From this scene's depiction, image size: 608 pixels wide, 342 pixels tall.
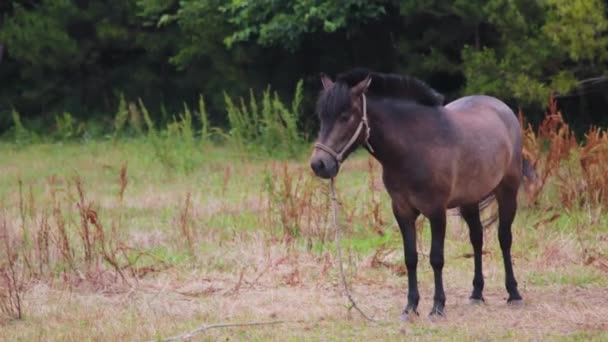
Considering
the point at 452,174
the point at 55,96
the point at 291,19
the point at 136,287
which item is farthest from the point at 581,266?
the point at 55,96

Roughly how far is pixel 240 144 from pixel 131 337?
9.63 meters

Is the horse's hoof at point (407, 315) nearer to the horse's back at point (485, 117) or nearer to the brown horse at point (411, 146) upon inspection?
the brown horse at point (411, 146)

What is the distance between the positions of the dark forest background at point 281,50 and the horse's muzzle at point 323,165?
29.0 ft

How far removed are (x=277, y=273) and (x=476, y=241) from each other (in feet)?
5.88

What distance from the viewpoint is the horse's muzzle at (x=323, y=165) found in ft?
23.2

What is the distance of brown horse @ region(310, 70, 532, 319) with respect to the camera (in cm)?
725

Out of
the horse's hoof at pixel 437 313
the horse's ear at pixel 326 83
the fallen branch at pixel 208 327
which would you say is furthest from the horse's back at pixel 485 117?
the fallen branch at pixel 208 327

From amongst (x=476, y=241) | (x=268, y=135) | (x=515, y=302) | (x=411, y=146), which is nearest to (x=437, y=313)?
(x=515, y=302)

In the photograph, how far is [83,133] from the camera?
23.5 metres

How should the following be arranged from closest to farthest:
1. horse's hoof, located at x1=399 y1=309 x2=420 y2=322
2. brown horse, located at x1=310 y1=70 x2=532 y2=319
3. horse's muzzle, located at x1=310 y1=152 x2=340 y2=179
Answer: horse's muzzle, located at x1=310 y1=152 x2=340 y2=179 → brown horse, located at x1=310 y1=70 x2=532 y2=319 → horse's hoof, located at x1=399 y1=309 x2=420 y2=322

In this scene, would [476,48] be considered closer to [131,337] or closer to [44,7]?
[44,7]

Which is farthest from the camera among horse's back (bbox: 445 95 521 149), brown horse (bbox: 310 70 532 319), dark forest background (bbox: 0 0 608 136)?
dark forest background (bbox: 0 0 608 136)

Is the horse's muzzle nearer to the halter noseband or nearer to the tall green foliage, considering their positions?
the halter noseband

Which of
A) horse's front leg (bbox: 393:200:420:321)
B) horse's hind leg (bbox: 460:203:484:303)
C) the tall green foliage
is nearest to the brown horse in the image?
horse's front leg (bbox: 393:200:420:321)
